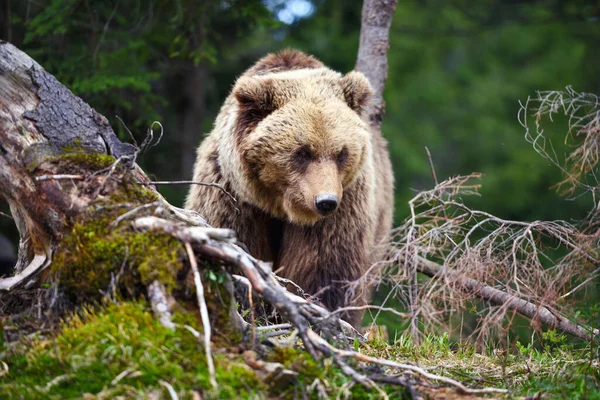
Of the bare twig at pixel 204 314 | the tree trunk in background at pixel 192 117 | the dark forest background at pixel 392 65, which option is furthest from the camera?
the tree trunk in background at pixel 192 117

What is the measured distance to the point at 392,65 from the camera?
15.3 metres

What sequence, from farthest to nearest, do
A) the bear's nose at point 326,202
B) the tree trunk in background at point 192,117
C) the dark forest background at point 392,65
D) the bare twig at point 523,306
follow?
1. the tree trunk in background at point 192,117
2. the dark forest background at point 392,65
3. the bear's nose at point 326,202
4. the bare twig at point 523,306

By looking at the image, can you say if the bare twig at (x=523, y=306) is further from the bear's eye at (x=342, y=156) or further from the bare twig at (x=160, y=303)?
the bare twig at (x=160, y=303)

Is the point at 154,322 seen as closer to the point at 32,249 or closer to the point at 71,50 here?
the point at 32,249

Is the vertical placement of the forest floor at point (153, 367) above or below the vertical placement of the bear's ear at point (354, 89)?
below

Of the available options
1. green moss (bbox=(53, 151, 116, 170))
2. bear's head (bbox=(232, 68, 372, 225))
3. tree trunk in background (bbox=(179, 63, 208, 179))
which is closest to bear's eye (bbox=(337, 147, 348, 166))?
bear's head (bbox=(232, 68, 372, 225))

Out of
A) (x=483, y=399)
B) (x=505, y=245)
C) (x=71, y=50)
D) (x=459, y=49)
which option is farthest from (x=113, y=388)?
(x=459, y=49)

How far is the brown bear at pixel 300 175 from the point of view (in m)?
5.09

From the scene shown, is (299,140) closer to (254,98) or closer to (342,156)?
(342,156)

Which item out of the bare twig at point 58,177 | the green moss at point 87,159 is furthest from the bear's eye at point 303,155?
the bare twig at point 58,177

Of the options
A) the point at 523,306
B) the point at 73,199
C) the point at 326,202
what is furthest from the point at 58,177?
the point at 523,306

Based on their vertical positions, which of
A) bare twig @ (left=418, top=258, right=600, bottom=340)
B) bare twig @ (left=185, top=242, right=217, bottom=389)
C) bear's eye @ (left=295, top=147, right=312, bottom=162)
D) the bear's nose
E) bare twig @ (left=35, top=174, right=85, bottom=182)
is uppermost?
bear's eye @ (left=295, top=147, right=312, bottom=162)

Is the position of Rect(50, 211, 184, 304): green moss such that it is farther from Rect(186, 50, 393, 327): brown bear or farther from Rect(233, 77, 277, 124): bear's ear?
Rect(233, 77, 277, 124): bear's ear

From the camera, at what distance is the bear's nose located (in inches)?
188
